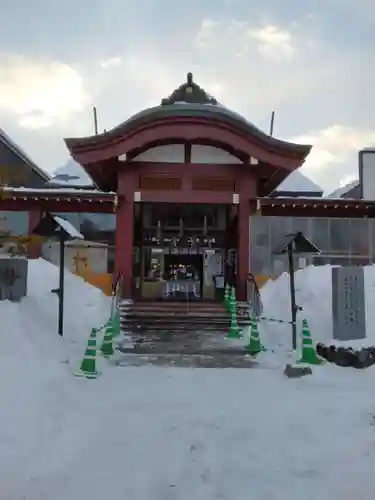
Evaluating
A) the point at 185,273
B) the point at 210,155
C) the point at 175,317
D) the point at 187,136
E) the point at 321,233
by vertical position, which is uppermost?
the point at 187,136

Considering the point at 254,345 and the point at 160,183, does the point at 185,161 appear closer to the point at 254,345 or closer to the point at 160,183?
the point at 160,183

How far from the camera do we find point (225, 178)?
60.1 feet

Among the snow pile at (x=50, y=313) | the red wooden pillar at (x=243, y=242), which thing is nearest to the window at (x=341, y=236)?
the red wooden pillar at (x=243, y=242)

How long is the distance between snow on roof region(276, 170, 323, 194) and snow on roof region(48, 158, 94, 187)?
46.9 feet

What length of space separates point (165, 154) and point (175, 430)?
13.7 metres

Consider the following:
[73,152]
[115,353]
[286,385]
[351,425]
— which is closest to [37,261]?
[73,152]

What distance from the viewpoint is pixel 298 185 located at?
37.9 meters

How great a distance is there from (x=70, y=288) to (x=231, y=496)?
12.0 meters

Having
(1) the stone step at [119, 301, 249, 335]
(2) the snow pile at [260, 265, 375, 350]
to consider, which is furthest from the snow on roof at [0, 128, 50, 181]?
(2) the snow pile at [260, 265, 375, 350]

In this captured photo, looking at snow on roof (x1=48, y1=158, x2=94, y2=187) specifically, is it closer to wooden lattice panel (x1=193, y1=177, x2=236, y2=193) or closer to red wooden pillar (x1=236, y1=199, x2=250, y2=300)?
wooden lattice panel (x1=193, y1=177, x2=236, y2=193)

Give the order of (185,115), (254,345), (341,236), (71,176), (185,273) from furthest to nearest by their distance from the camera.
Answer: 1. (71,176)
2. (185,273)
3. (341,236)
4. (185,115)
5. (254,345)

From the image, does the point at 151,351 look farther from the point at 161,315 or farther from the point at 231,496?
the point at 231,496

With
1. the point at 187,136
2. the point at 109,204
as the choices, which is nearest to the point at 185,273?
the point at 109,204

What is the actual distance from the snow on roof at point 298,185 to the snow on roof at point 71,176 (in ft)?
46.9
